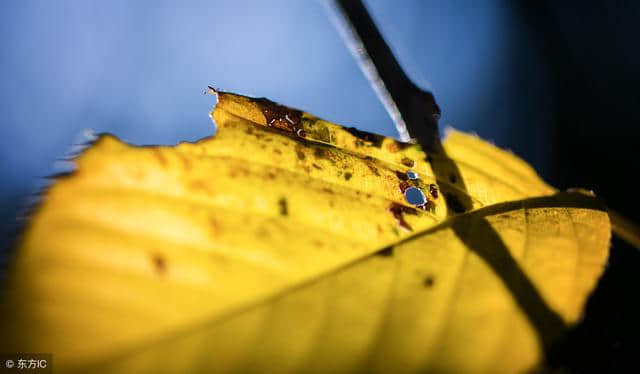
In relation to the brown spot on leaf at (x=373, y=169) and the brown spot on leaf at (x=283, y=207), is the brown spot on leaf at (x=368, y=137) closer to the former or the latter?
the brown spot on leaf at (x=373, y=169)

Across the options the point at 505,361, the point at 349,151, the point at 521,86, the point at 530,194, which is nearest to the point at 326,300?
the point at 505,361

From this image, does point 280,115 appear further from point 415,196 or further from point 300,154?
point 415,196

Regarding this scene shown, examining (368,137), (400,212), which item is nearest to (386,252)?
(400,212)

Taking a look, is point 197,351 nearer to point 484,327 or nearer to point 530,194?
point 484,327

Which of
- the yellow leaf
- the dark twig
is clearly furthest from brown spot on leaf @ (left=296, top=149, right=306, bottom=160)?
the dark twig

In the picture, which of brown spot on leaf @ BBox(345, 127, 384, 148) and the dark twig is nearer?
the dark twig

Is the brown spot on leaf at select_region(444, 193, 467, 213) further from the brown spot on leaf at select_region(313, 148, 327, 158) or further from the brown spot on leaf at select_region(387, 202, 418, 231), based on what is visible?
the brown spot on leaf at select_region(313, 148, 327, 158)

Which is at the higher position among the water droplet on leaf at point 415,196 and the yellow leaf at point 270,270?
the water droplet on leaf at point 415,196

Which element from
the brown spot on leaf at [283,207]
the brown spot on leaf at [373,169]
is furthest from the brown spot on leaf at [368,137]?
the brown spot on leaf at [283,207]
